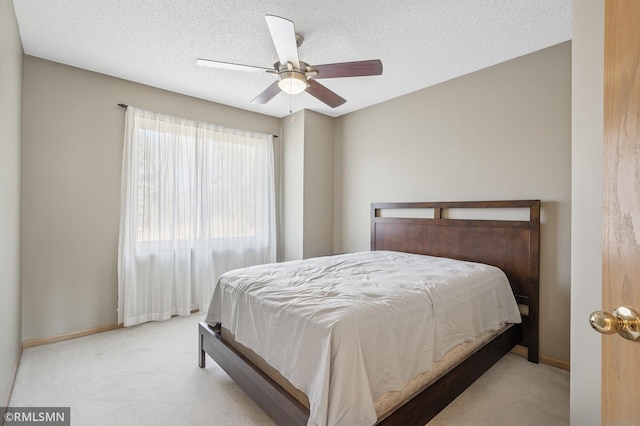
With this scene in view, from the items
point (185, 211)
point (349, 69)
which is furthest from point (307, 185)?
point (349, 69)

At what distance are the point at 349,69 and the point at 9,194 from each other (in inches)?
102

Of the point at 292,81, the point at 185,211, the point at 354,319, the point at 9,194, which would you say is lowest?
the point at 354,319

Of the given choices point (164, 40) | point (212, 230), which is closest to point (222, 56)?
point (164, 40)

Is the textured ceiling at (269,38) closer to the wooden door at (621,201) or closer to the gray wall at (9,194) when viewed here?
the gray wall at (9,194)

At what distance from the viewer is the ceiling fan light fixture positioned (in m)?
2.23

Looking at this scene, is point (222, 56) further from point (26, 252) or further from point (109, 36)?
point (26, 252)

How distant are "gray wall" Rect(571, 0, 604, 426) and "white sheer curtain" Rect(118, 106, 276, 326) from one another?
3.60 m

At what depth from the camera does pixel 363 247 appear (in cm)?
428

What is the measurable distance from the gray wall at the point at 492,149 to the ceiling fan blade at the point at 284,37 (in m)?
1.96

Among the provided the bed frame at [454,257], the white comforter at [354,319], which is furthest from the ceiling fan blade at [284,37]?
the bed frame at [454,257]

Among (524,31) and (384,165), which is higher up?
(524,31)

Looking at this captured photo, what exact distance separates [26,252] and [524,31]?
472cm

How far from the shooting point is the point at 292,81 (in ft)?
7.40

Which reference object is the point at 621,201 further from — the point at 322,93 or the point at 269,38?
the point at 269,38
